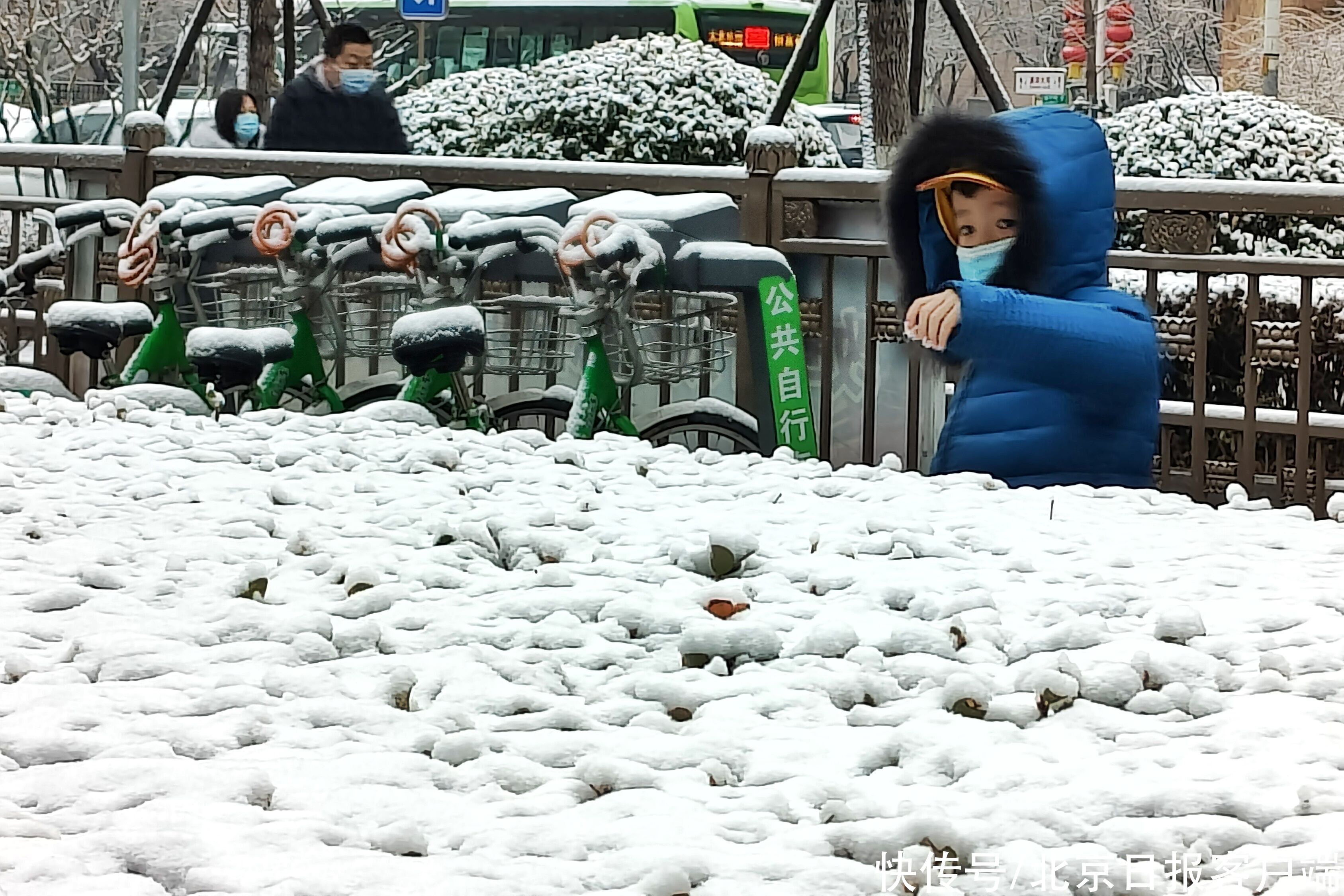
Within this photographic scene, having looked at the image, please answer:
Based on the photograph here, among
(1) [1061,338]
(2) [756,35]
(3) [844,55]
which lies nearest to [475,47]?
(2) [756,35]

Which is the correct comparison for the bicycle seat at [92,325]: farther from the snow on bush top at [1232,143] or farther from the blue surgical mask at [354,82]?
the snow on bush top at [1232,143]

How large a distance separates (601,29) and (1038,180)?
17.1 metres

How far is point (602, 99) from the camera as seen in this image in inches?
309

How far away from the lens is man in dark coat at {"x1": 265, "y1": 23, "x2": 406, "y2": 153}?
793cm

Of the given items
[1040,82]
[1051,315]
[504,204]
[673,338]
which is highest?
[1040,82]

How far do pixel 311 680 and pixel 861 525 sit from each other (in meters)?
→ 1.31

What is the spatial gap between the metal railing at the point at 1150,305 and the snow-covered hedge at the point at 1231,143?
3.63ft

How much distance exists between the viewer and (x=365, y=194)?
224 inches

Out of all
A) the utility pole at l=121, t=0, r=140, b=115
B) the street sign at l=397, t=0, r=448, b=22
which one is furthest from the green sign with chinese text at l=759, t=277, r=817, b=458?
the utility pole at l=121, t=0, r=140, b=115

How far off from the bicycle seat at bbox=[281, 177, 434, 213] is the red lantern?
2643cm

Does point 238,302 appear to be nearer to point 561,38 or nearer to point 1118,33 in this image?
point 561,38

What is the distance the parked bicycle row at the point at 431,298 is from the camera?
5.03 metres

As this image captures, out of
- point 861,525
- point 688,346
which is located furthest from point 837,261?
point 861,525

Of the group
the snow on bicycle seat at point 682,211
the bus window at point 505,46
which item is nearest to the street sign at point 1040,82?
the bus window at point 505,46
